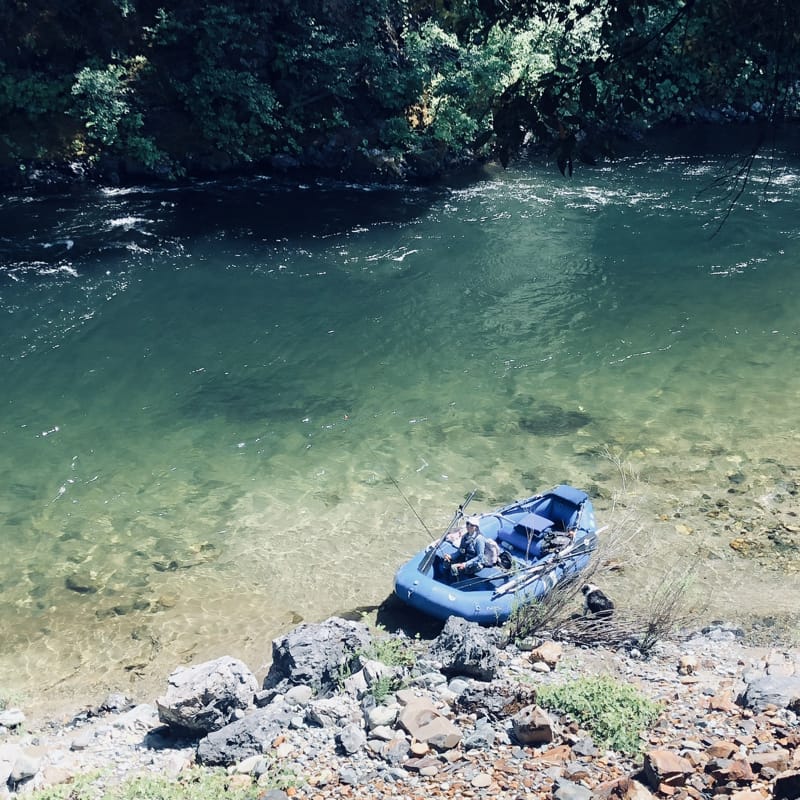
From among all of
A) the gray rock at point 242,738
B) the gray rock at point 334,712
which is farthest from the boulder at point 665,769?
the gray rock at point 242,738

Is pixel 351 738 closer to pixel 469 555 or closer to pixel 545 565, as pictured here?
pixel 469 555

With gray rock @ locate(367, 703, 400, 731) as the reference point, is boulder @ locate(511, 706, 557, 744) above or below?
above

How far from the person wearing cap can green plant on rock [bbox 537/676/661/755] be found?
2960 millimetres

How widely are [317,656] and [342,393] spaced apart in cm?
753

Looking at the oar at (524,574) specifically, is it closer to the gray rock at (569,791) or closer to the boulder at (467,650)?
the boulder at (467,650)

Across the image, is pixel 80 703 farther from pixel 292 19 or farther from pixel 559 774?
pixel 292 19

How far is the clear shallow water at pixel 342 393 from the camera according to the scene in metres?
11.2

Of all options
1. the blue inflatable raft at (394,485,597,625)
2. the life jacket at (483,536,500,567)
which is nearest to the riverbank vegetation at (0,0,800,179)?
the blue inflatable raft at (394,485,597,625)

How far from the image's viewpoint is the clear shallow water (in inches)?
440

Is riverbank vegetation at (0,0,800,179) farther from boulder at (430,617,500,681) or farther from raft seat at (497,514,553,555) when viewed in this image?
boulder at (430,617,500,681)

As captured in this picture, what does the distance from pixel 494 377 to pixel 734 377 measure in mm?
4466

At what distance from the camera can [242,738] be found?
7562mm

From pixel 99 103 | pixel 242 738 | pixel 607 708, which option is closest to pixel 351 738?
pixel 242 738

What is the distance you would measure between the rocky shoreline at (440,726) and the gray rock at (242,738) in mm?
14
